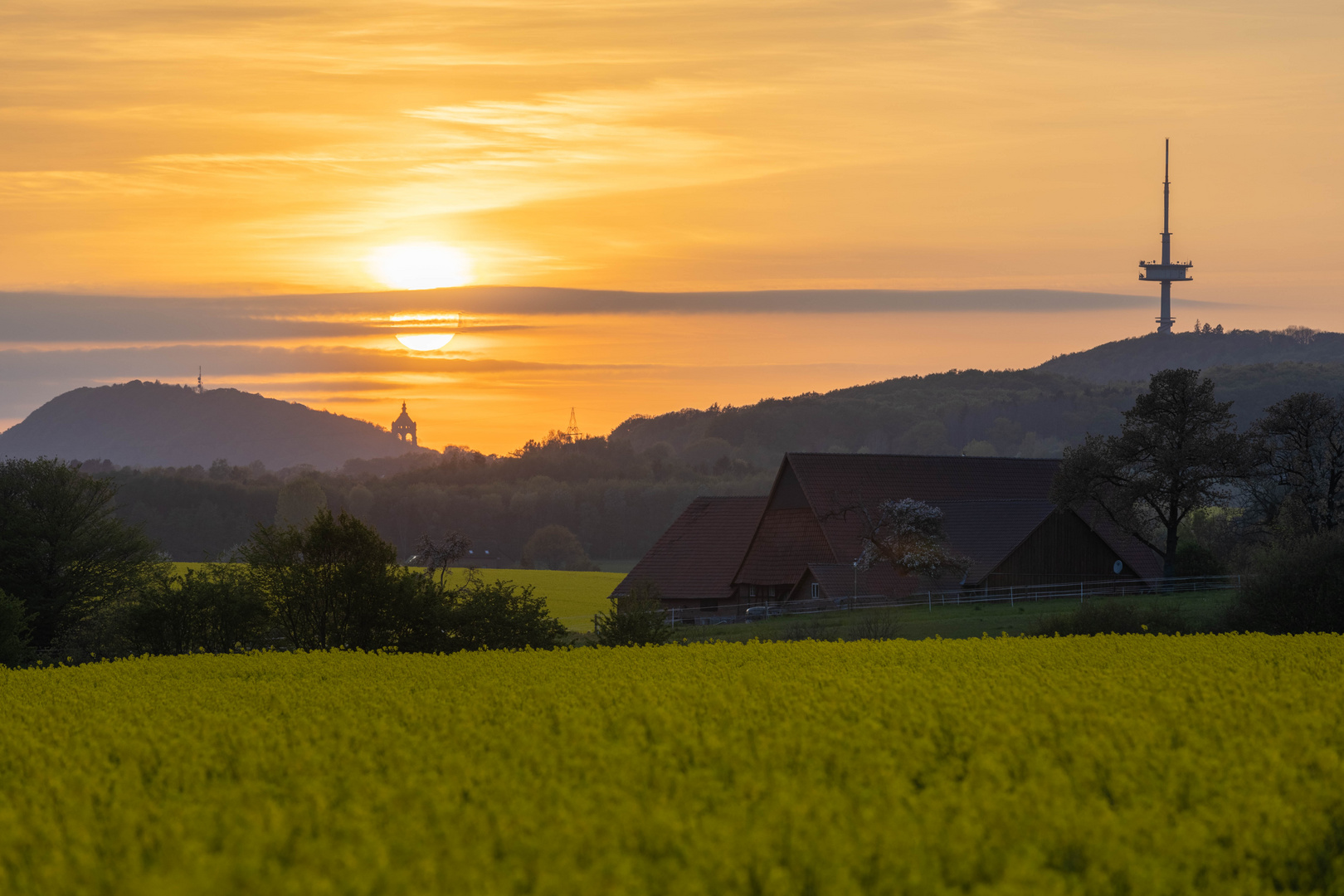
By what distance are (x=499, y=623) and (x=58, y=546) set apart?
23316 mm

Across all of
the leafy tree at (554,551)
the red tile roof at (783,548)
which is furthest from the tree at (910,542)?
the leafy tree at (554,551)

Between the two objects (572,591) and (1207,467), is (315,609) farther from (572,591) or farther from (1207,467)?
(572,591)

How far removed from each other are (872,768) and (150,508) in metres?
148

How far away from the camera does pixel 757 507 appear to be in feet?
220

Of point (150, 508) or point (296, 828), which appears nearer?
point (296, 828)

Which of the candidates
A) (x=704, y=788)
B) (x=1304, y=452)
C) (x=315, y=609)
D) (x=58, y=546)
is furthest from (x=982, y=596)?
(x=704, y=788)

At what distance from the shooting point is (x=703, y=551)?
215ft

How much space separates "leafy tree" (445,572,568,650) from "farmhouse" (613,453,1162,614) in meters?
27.2

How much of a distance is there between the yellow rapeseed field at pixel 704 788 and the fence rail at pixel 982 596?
4094 cm

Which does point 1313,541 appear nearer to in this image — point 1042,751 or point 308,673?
point 308,673

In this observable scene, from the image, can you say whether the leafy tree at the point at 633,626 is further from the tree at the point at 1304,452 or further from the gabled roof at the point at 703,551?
the tree at the point at 1304,452

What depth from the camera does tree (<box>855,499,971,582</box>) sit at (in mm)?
59000

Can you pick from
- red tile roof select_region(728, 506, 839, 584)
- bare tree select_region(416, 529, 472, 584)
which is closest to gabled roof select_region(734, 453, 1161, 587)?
red tile roof select_region(728, 506, 839, 584)

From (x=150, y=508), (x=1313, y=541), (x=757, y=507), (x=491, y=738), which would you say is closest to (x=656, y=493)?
(x=150, y=508)
